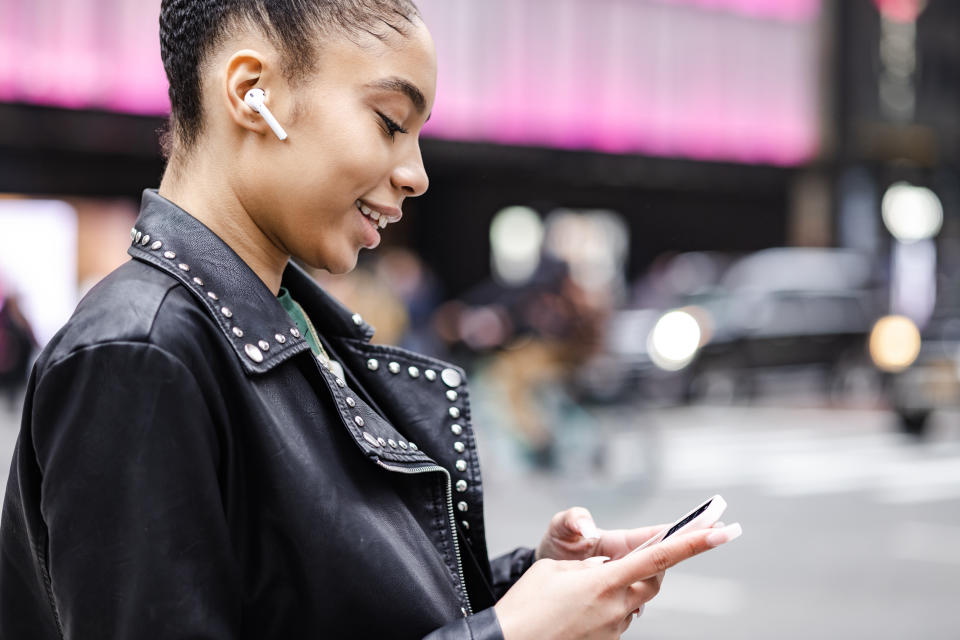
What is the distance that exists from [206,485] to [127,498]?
0.08 m

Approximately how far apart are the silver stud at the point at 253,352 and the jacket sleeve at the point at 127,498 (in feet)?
0.39

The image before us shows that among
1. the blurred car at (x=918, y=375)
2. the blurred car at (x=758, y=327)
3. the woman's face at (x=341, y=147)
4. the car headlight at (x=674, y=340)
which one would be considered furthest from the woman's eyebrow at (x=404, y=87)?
the car headlight at (x=674, y=340)

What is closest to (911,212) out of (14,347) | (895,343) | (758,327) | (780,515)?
(758,327)

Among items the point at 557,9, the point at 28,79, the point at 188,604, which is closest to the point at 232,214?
the point at 188,604

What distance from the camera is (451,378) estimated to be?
170cm

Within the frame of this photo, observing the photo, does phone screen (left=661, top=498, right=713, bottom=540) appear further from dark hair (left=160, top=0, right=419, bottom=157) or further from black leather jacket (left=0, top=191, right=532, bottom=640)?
dark hair (left=160, top=0, right=419, bottom=157)

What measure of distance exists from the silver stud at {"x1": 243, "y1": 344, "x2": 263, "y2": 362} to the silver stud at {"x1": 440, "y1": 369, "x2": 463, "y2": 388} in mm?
429

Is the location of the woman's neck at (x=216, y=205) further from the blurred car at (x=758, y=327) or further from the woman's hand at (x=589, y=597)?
the blurred car at (x=758, y=327)

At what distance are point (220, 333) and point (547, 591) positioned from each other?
1.45ft

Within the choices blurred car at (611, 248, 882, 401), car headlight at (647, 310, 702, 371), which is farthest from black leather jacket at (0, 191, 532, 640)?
car headlight at (647, 310, 702, 371)

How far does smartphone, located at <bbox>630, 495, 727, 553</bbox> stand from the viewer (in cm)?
136

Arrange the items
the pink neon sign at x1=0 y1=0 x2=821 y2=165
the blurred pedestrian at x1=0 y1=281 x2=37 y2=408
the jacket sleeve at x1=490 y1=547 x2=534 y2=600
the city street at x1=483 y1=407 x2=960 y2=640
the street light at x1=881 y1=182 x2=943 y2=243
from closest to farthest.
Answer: the jacket sleeve at x1=490 y1=547 x2=534 y2=600 < the city street at x1=483 y1=407 x2=960 y2=640 < the blurred pedestrian at x1=0 y1=281 x2=37 y2=408 < the pink neon sign at x1=0 y1=0 x2=821 y2=165 < the street light at x1=881 y1=182 x2=943 y2=243

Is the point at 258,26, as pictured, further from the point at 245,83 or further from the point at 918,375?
the point at 918,375

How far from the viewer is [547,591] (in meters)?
1.30
